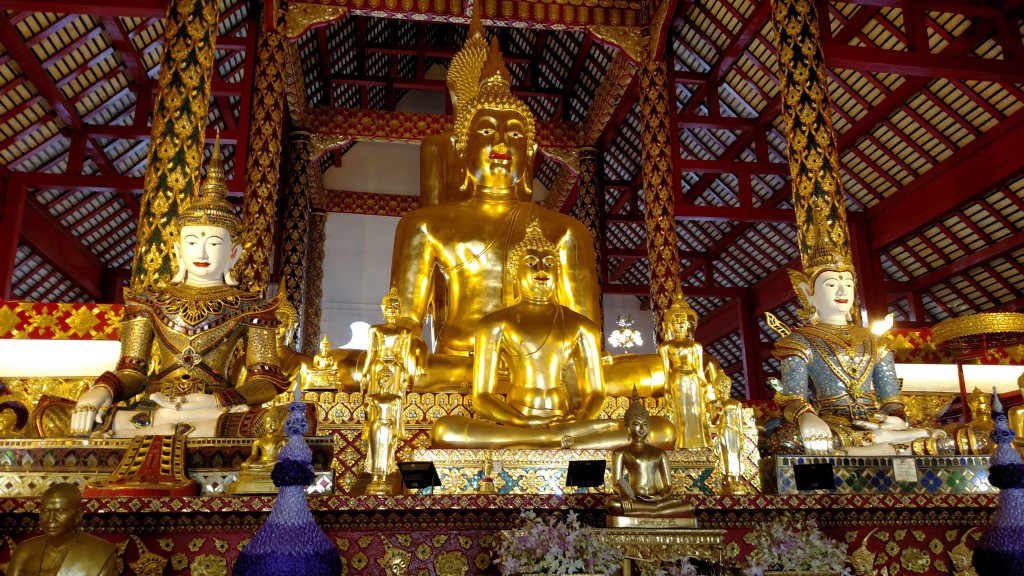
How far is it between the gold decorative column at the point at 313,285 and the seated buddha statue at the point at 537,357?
7.07m

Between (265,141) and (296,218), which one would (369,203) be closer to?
(296,218)

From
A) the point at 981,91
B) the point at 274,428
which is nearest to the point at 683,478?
the point at 274,428

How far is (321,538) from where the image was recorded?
1.94 metres

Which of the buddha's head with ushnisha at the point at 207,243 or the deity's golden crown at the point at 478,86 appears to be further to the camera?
the deity's golden crown at the point at 478,86

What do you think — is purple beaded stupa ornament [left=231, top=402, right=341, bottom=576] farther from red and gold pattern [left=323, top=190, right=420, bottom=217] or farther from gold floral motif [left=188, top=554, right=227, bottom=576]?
red and gold pattern [left=323, top=190, right=420, bottom=217]

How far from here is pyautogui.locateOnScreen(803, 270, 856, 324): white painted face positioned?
4.14 metres

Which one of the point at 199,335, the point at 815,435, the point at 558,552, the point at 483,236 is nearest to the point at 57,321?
the point at 199,335

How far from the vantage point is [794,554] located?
2.34 m

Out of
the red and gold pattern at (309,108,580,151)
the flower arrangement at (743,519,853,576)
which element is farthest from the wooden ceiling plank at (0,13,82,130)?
the flower arrangement at (743,519,853,576)

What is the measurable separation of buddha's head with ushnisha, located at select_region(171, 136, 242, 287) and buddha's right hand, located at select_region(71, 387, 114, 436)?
0.76m

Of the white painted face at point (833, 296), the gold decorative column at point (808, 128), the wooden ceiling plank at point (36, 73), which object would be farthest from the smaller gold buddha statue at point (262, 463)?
the wooden ceiling plank at point (36, 73)

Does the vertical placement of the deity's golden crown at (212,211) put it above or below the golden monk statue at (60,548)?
above

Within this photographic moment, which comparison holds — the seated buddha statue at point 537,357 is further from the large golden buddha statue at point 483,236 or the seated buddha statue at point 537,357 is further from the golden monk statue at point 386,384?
the large golden buddha statue at point 483,236

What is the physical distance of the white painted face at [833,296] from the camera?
414 cm
